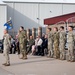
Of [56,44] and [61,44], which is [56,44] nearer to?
[56,44]

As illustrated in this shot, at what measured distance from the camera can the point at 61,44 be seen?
658 inches

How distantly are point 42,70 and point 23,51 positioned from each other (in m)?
4.36

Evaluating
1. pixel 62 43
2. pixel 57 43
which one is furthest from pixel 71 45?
pixel 57 43

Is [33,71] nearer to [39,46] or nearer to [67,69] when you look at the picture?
[67,69]

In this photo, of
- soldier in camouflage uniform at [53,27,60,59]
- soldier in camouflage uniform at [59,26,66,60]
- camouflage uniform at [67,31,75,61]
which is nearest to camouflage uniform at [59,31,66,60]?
soldier in camouflage uniform at [59,26,66,60]

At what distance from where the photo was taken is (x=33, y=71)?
12836mm

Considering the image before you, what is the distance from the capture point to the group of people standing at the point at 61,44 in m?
16.0

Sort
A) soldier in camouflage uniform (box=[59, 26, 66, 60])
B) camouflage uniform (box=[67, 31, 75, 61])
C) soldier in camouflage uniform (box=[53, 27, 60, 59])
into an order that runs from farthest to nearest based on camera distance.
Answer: soldier in camouflage uniform (box=[53, 27, 60, 59]), soldier in camouflage uniform (box=[59, 26, 66, 60]), camouflage uniform (box=[67, 31, 75, 61])

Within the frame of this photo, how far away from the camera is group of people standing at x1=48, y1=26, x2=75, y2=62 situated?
52.4 feet

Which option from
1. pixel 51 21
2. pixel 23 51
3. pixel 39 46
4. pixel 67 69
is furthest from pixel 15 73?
pixel 51 21

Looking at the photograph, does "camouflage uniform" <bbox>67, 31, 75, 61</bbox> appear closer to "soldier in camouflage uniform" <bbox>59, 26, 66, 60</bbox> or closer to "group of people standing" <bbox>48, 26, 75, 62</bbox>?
"group of people standing" <bbox>48, 26, 75, 62</bbox>

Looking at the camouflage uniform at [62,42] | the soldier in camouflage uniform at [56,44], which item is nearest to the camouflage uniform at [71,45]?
the camouflage uniform at [62,42]

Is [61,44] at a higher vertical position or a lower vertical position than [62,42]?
lower

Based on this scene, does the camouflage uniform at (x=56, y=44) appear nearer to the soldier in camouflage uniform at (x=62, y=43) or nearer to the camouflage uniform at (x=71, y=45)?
the soldier in camouflage uniform at (x=62, y=43)
